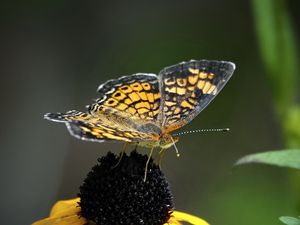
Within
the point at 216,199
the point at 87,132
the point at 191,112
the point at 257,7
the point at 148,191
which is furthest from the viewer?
the point at 216,199

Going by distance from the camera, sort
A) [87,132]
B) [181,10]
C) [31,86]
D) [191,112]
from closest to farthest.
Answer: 1. [87,132]
2. [191,112]
3. [31,86]
4. [181,10]

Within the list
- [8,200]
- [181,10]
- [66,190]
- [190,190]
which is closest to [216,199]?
[190,190]

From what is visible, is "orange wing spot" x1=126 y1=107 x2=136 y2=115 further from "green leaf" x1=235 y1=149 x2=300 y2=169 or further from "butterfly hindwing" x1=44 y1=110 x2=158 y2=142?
"green leaf" x1=235 y1=149 x2=300 y2=169

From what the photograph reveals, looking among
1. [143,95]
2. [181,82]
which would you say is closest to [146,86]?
[143,95]

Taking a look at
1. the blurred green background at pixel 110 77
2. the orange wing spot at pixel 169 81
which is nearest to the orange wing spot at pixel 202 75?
the orange wing spot at pixel 169 81

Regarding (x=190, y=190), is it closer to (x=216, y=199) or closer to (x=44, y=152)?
(x=216, y=199)

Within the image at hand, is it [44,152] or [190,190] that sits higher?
[44,152]

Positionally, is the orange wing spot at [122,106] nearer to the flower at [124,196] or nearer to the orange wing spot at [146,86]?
the orange wing spot at [146,86]

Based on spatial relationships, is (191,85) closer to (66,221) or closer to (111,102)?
(111,102)
